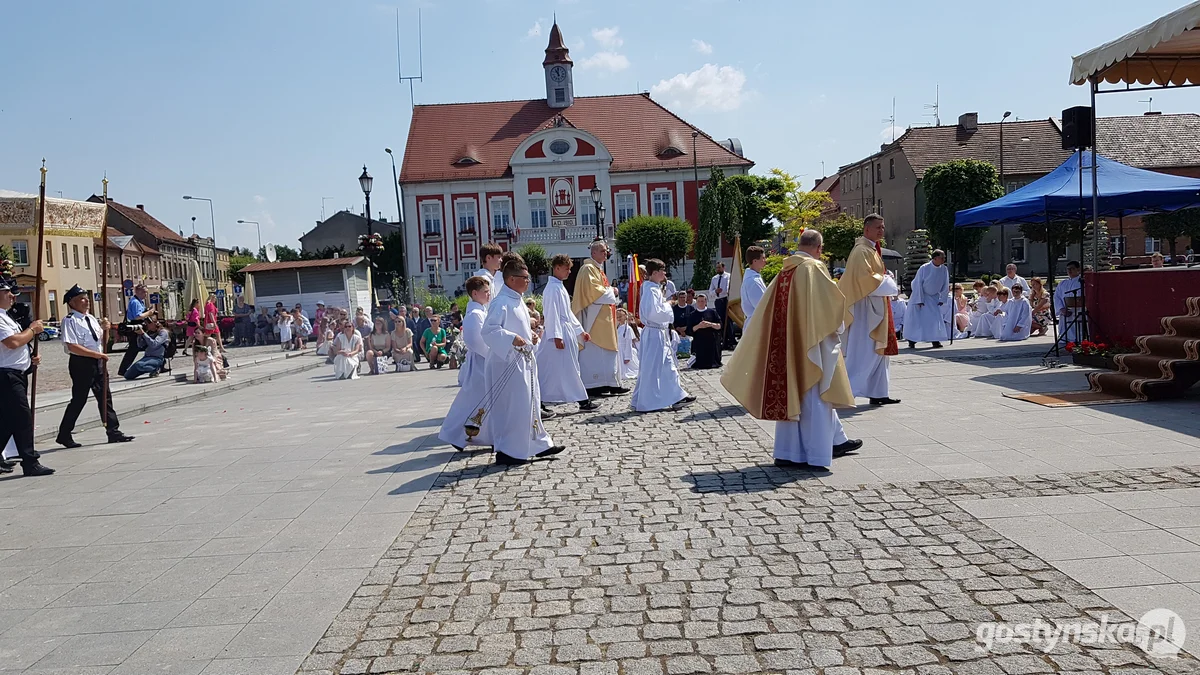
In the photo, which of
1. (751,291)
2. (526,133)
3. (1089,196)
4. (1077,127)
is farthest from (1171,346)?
(526,133)

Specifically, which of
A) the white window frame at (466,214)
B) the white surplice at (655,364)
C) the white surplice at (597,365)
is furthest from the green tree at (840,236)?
the white surplice at (655,364)

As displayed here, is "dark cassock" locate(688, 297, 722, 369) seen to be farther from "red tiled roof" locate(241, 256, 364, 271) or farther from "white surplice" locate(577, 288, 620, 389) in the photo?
"red tiled roof" locate(241, 256, 364, 271)

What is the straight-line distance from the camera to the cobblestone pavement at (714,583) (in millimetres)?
3580

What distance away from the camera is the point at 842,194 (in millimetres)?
78000

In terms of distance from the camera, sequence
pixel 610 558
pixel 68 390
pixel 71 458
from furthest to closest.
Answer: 1. pixel 68 390
2. pixel 71 458
3. pixel 610 558

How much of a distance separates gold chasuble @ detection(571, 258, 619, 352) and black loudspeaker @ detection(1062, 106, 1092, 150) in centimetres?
662

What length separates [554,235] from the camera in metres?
57.0

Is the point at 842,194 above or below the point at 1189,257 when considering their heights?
above

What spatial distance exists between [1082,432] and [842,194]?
73356 millimetres

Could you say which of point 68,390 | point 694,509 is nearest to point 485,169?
point 68,390

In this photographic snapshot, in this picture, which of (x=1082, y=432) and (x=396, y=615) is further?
(x=1082, y=432)

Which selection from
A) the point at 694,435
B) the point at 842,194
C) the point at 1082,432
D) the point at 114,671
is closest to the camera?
the point at 114,671

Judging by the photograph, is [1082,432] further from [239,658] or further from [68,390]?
[68,390]

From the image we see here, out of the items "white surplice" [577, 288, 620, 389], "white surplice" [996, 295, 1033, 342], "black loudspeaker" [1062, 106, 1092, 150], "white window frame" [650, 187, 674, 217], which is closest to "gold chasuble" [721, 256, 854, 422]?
"white surplice" [577, 288, 620, 389]
